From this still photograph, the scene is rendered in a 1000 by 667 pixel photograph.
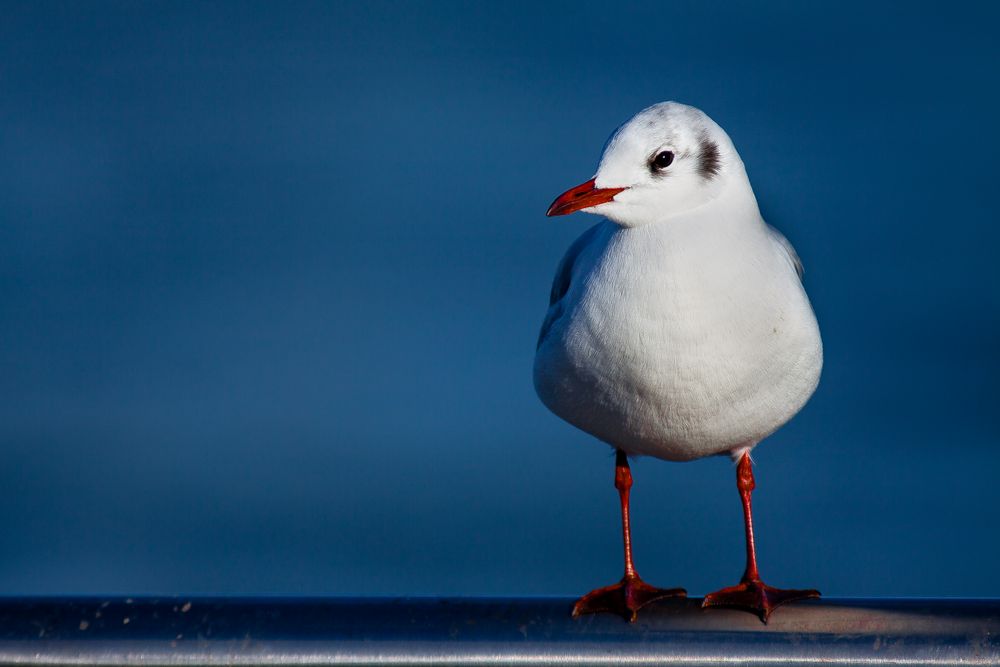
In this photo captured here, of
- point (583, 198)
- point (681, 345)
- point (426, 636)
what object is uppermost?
point (583, 198)

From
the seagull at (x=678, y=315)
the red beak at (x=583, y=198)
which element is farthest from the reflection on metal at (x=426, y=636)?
the red beak at (x=583, y=198)

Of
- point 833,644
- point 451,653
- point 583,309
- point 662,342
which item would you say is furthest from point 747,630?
point 583,309

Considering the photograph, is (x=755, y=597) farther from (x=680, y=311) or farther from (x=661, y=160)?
(x=661, y=160)

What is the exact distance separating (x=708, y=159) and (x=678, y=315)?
302 millimetres

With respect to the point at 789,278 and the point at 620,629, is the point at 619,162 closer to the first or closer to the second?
the point at 789,278

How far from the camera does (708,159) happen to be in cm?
236

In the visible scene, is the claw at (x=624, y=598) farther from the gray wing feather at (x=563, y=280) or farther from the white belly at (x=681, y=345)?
the gray wing feather at (x=563, y=280)

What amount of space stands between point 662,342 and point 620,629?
0.54 meters

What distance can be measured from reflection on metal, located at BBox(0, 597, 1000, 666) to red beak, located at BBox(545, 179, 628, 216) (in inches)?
27.1

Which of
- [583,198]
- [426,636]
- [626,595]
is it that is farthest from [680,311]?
[426,636]

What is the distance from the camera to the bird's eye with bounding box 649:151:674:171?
2.31 m

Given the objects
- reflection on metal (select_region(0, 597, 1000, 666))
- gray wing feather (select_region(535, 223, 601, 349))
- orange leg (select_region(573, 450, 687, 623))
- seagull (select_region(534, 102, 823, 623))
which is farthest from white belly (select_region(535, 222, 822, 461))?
reflection on metal (select_region(0, 597, 1000, 666))

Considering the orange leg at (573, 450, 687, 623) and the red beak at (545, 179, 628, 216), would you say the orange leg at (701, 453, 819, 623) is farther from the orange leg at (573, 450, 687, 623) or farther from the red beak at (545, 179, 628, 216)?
the red beak at (545, 179, 628, 216)

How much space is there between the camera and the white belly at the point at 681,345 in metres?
2.22
